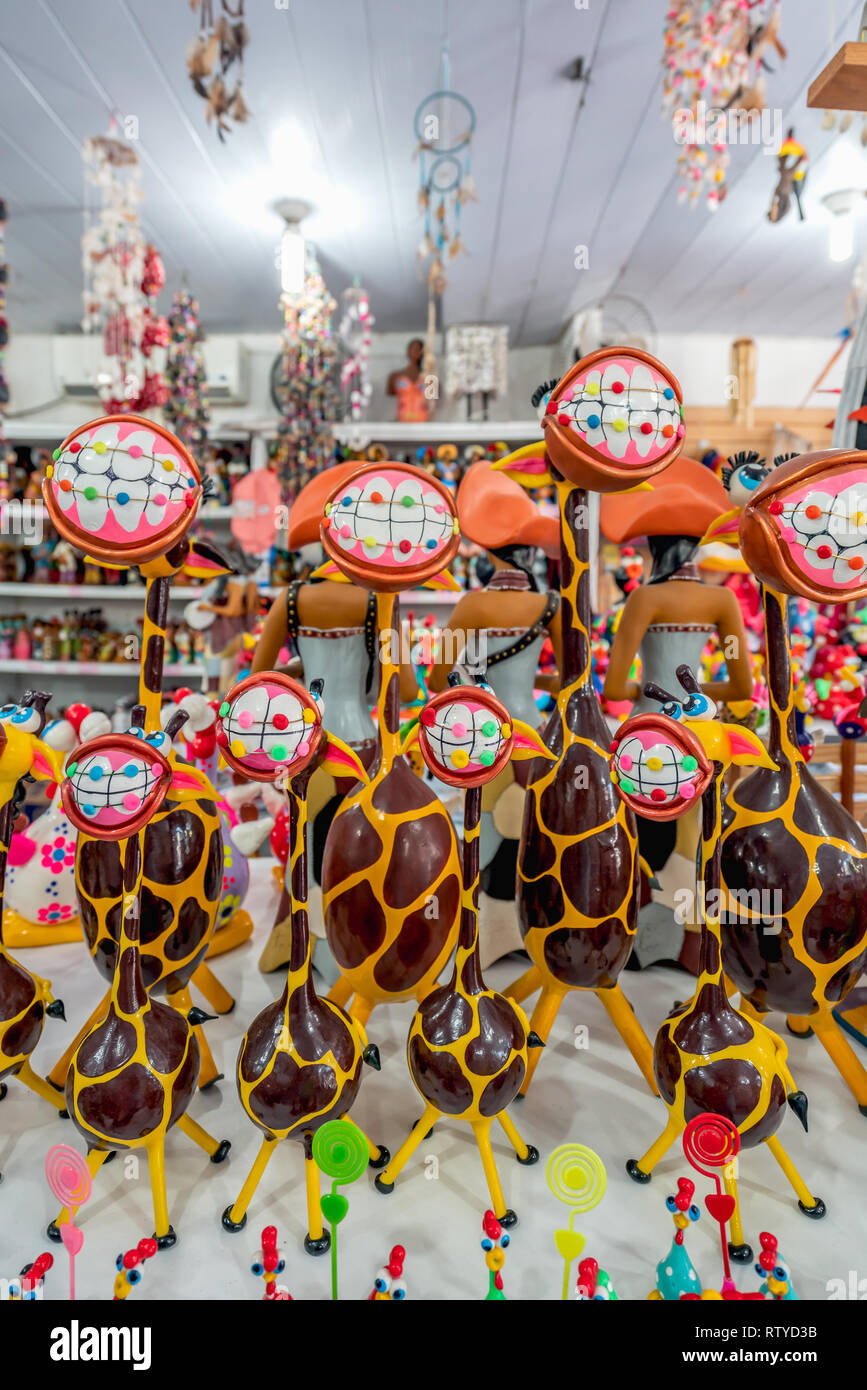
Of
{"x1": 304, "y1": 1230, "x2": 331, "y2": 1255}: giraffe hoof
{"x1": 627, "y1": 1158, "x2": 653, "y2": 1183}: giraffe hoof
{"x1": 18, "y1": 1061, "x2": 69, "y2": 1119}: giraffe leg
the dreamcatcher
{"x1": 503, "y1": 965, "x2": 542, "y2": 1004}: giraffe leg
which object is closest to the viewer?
{"x1": 304, "y1": 1230, "x2": 331, "y2": 1255}: giraffe hoof

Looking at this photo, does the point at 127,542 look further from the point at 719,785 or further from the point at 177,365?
the point at 177,365

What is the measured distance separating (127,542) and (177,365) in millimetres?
2177

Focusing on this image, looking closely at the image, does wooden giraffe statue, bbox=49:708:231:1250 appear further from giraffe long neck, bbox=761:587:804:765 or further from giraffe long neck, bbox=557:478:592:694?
giraffe long neck, bbox=761:587:804:765

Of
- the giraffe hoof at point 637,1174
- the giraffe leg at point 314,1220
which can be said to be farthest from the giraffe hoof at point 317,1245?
the giraffe hoof at point 637,1174

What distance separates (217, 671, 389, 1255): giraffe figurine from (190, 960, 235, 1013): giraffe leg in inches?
16.6

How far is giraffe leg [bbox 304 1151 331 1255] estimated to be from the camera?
83 cm

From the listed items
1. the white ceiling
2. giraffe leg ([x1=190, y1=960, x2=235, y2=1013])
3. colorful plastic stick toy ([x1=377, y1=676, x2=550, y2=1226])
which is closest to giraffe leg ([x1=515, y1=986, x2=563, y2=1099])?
colorful plastic stick toy ([x1=377, y1=676, x2=550, y2=1226])

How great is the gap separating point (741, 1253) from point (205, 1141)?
606 millimetres

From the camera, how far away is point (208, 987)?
1.29 metres

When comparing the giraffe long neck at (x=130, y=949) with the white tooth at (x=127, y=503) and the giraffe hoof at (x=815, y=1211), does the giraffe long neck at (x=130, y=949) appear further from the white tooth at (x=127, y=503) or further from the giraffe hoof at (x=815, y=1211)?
the giraffe hoof at (x=815, y=1211)

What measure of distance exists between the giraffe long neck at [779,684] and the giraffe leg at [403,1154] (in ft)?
1.91

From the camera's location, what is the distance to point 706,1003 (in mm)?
871

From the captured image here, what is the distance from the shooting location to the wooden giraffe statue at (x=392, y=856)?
2.86 ft
